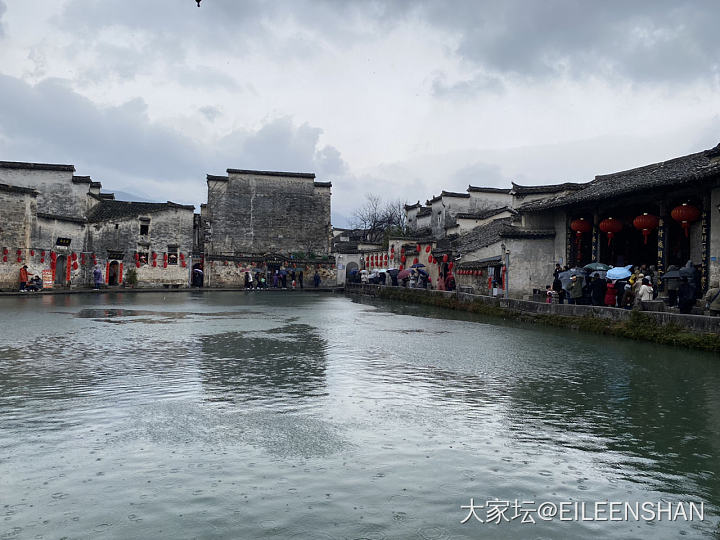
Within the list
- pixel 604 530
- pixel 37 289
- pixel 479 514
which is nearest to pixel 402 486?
pixel 479 514

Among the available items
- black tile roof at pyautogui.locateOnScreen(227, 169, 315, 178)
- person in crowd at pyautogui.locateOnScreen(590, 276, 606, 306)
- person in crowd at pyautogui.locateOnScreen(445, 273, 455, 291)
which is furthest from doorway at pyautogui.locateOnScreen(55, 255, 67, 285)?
person in crowd at pyautogui.locateOnScreen(590, 276, 606, 306)

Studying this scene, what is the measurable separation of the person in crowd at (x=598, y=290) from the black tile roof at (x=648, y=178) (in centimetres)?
283

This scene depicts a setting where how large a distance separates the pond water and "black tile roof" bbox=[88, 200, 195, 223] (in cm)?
2816

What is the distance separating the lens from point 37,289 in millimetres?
28250

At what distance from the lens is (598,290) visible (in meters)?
17.7

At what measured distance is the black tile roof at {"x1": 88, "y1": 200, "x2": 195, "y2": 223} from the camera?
36.8 meters

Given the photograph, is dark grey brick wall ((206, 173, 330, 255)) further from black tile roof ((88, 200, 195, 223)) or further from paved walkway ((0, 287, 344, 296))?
paved walkway ((0, 287, 344, 296))

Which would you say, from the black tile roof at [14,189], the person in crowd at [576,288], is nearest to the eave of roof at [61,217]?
the black tile roof at [14,189]

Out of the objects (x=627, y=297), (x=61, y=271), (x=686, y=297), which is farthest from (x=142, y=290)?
(x=686, y=297)

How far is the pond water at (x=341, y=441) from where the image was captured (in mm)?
3875

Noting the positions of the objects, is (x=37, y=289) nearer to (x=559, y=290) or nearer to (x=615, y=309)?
(x=559, y=290)

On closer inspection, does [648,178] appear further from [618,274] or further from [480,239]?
[480,239]

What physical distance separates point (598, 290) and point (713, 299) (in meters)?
4.31

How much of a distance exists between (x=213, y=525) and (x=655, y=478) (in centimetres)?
339
